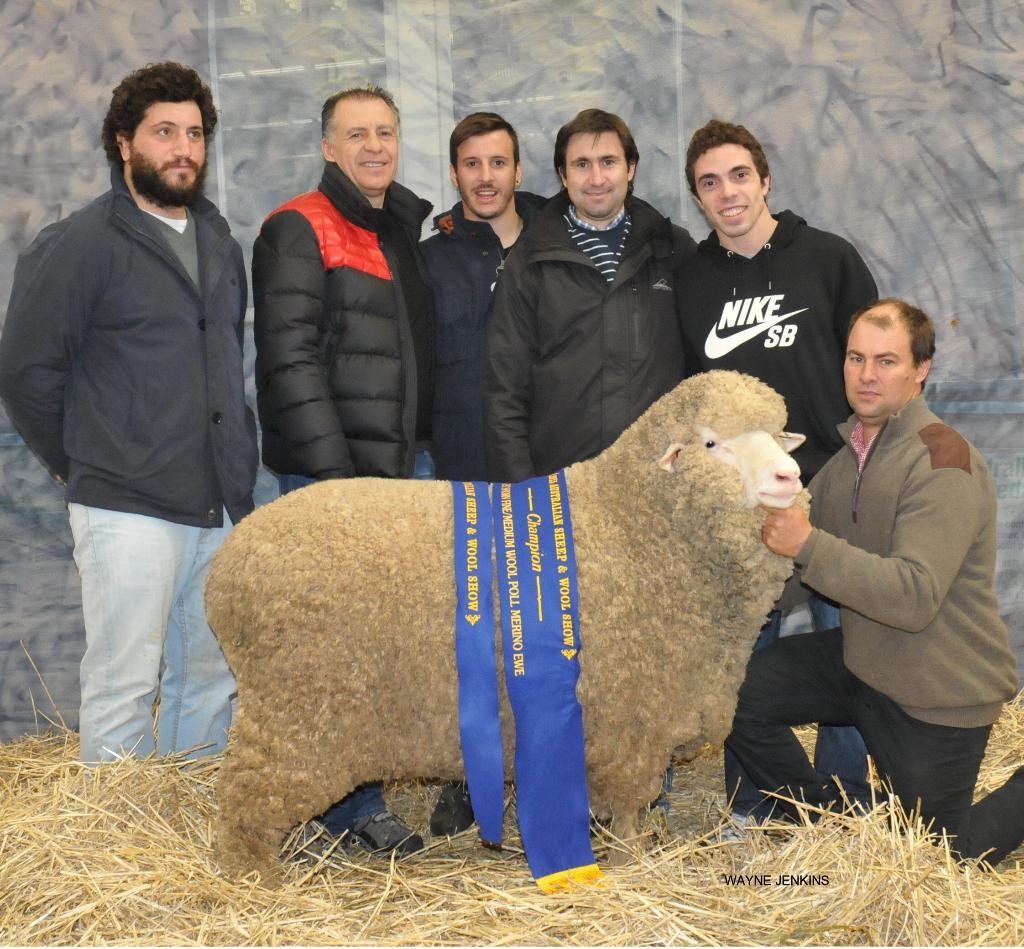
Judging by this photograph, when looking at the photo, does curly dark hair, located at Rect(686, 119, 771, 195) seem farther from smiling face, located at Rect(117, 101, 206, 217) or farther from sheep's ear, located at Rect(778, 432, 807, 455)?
smiling face, located at Rect(117, 101, 206, 217)

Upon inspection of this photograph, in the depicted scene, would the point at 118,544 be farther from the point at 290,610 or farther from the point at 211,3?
the point at 211,3

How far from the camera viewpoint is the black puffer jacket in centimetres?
313

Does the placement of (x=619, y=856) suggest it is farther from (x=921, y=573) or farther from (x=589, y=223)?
(x=589, y=223)

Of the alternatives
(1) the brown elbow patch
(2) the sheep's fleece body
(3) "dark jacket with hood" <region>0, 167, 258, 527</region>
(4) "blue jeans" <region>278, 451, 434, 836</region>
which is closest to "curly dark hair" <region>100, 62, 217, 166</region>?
(3) "dark jacket with hood" <region>0, 167, 258, 527</region>

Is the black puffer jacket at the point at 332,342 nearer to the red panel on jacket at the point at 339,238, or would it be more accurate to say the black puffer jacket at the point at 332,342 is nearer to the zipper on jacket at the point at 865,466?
the red panel on jacket at the point at 339,238

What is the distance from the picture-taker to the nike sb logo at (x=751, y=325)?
324cm

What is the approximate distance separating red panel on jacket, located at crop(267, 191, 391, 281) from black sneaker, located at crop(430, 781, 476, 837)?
5.86 ft

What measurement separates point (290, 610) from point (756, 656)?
4.96 ft

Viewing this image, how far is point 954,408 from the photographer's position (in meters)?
4.43

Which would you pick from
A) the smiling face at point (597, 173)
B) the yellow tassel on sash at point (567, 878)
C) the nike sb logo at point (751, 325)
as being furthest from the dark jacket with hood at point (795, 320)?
the yellow tassel on sash at point (567, 878)

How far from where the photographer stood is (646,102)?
14.4ft

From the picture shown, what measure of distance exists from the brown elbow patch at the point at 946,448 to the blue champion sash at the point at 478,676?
126 cm

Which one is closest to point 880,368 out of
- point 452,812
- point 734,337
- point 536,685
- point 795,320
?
point 795,320

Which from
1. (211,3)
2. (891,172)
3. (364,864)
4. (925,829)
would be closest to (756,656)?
(925,829)
